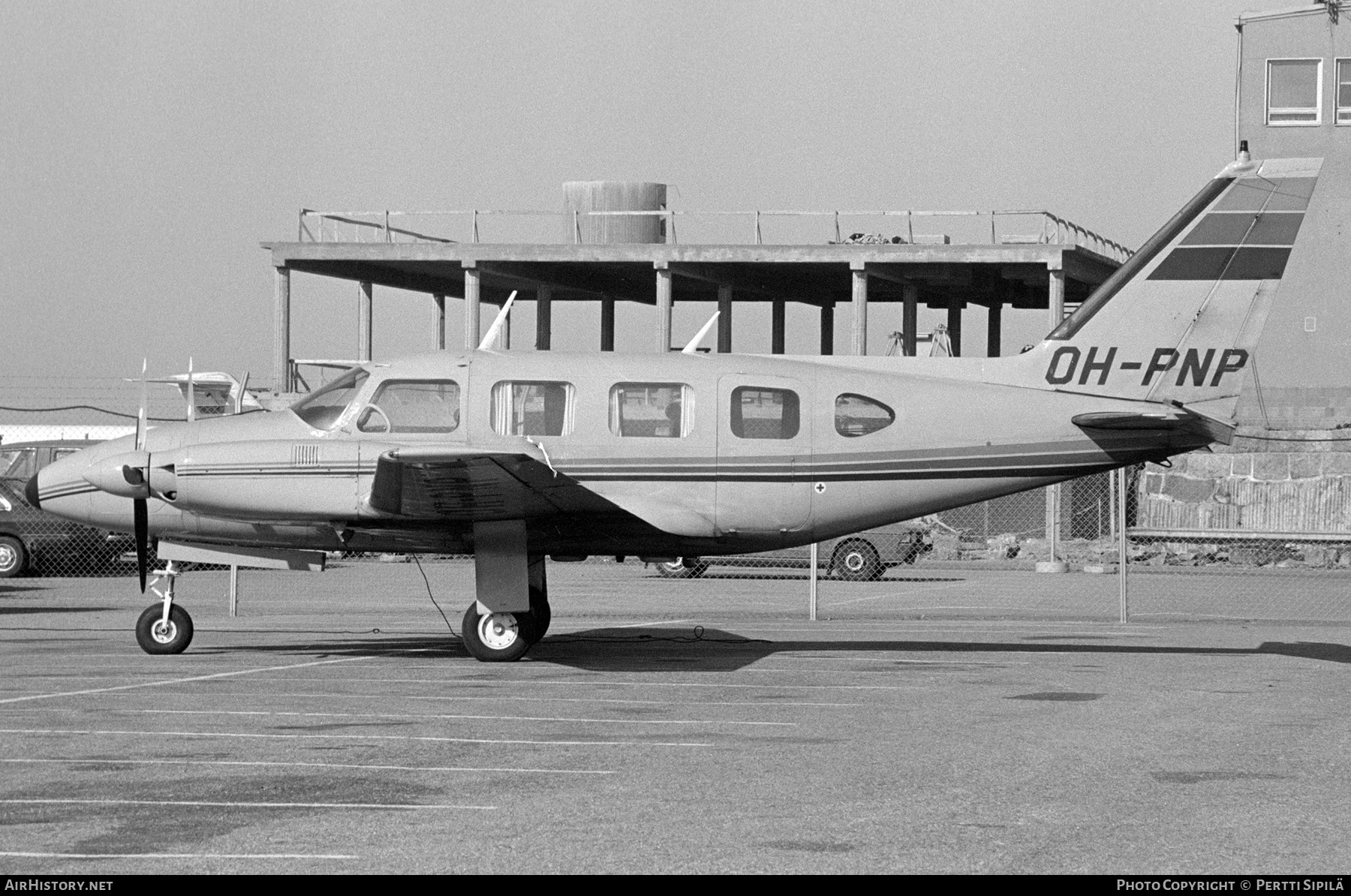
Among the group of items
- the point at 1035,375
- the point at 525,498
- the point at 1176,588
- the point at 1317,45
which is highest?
the point at 1317,45

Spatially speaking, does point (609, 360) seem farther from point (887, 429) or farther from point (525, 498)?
point (887, 429)

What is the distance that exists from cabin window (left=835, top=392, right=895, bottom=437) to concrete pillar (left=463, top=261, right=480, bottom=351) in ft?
94.9

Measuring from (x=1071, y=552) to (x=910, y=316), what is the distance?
43.3ft

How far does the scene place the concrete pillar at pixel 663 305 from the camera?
143 ft

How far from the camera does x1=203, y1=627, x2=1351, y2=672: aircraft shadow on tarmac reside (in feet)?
51.0

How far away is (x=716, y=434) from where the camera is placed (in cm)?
1538

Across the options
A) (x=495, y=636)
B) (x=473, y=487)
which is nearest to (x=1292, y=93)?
(x=495, y=636)

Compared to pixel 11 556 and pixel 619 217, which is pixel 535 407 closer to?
pixel 11 556

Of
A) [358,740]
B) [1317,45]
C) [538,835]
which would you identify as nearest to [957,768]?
[538,835]

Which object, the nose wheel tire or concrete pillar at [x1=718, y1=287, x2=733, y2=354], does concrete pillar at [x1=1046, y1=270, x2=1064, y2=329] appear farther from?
the nose wheel tire

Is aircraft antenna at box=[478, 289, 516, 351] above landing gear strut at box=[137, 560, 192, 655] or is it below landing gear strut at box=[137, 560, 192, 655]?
above

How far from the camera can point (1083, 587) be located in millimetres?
26297

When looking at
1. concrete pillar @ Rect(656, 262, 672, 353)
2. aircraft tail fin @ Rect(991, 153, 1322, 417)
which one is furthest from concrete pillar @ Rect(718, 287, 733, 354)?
aircraft tail fin @ Rect(991, 153, 1322, 417)

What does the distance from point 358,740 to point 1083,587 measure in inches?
728
